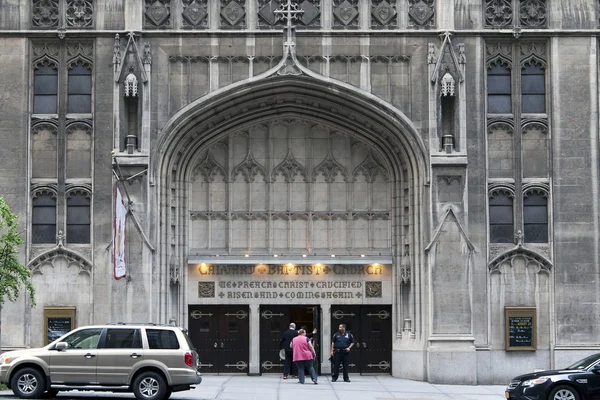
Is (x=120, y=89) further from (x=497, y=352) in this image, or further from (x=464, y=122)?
(x=497, y=352)

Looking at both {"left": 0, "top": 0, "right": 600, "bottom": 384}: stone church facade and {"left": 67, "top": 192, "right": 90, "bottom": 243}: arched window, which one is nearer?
{"left": 0, "top": 0, "right": 600, "bottom": 384}: stone church facade

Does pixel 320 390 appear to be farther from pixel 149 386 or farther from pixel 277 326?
pixel 149 386

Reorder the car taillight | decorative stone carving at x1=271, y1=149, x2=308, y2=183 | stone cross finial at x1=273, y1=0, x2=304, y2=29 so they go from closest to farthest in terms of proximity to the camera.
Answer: the car taillight < stone cross finial at x1=273, y1=0, x2=304, y2=29 < decorative stone carving at x1=271, y1=149, x2=308, y2=183

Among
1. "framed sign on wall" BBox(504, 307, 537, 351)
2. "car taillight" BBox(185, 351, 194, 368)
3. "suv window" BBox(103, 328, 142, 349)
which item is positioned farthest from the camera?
"framed sign on wall" BBox(504, 307, 537, 351)

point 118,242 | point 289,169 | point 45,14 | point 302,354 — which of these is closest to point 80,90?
point 45,14

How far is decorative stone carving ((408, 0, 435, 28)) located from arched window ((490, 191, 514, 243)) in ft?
18.4

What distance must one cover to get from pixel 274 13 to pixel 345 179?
5779mm

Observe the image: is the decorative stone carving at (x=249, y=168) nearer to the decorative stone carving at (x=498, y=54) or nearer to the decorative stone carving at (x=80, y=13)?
the decorative stone carving at (x=80, y=13)

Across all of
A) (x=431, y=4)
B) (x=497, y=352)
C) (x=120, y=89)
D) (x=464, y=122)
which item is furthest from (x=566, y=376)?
(x=120, y=89)

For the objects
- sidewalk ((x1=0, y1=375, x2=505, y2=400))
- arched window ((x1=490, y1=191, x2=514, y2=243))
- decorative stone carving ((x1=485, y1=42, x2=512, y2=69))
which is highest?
decorative stone carving ((x1=485, y1=42, x2=512, y2=69))

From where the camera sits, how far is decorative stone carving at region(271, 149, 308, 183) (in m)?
36.2

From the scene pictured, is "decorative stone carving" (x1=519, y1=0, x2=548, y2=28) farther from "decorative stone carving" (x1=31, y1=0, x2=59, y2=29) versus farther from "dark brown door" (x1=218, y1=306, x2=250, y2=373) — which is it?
"decorative stone carving" (x1=31, y1=0, x2=59, y2=29)

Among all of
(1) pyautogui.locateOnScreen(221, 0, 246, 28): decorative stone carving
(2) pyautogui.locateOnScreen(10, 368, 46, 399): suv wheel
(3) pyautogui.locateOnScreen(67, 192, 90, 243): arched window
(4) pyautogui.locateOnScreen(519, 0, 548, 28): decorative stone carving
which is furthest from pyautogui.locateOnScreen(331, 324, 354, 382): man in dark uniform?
(4) pyautogui.locateOnScreen(519, 0, 548, 28): decorative stone carving

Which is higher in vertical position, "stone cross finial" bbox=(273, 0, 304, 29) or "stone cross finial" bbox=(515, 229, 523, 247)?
"stone cross finial" bbox=(273, 0, 304, 29)
